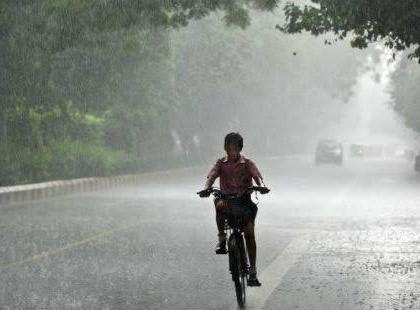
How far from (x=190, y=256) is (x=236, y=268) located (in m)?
4.01

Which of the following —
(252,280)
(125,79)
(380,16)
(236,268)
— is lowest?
(252,280)

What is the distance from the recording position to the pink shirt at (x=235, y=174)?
845cm

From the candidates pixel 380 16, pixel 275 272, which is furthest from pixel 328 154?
pixel 275 272

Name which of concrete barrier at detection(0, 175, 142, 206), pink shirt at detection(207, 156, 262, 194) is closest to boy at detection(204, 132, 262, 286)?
pink shirt at detection(207, 156, 262, 194)

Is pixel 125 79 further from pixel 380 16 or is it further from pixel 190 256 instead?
pixel 190 256

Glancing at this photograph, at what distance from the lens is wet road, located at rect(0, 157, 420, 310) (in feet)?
28.8

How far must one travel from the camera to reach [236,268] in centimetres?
811

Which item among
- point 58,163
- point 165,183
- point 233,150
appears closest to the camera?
point 233,150

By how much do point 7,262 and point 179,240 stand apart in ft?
11.4

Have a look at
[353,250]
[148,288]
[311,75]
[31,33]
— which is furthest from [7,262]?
[311,75]

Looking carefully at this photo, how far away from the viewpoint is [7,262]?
1129 cm

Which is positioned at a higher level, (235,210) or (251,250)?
(235,210)

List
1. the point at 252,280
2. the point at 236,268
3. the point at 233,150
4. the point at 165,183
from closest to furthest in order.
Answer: the point at 236,268 → the point at 233,150 → the point at 252,280 → the point at 165,183

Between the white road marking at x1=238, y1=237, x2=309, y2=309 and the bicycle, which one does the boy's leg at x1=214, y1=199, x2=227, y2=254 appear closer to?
the bicycle
